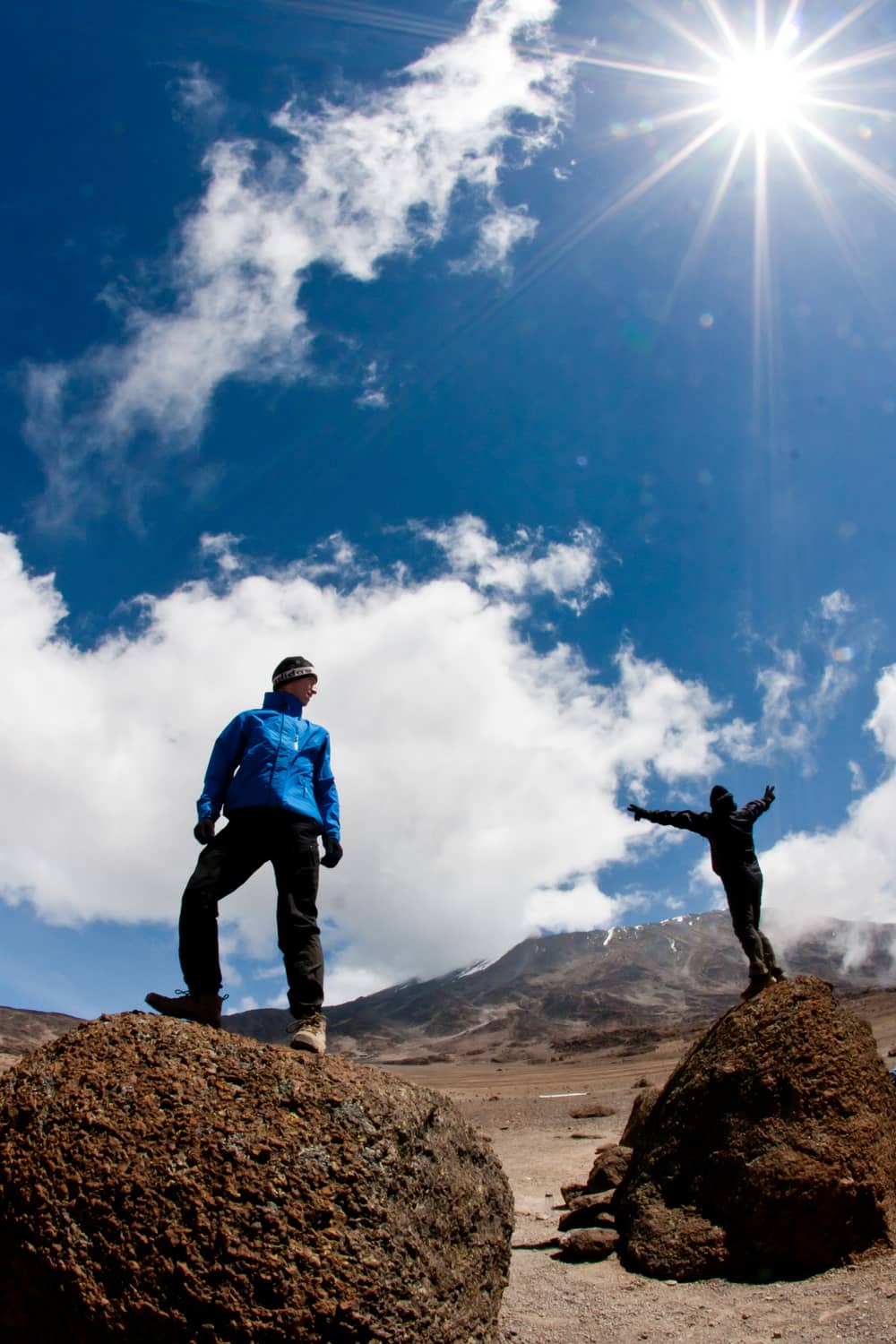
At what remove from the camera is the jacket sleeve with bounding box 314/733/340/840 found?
490 centimetres

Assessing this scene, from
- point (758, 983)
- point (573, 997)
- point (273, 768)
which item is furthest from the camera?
point (573, 997)

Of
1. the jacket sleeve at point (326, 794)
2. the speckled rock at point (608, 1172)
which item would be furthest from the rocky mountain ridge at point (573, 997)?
the jacket sleeve at point (326, 794)

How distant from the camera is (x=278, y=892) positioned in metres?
4.41

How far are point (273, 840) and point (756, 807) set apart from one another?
5287mm

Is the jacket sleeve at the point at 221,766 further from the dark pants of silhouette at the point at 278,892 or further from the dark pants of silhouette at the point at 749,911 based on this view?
the dark pants of silhouette at the point at 749,911

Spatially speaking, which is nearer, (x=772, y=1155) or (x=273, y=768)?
(x=273, y=768)

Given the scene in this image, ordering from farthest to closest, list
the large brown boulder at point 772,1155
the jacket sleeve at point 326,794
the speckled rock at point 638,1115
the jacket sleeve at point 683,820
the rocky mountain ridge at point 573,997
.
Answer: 1. the rocky mountain ridge at point 573,997
2. the speckled rock at point 638,1115
3. the jacket sleeve at point 683,820
4. the large brown boulder at point 772,1155
5. the jacket sleeve at point 326,794

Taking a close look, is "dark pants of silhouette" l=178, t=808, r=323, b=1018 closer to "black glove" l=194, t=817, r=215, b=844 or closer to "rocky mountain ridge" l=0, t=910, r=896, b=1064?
"black glove" l=194, t=817, r=215, b=844

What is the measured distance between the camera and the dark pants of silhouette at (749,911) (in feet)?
23.3

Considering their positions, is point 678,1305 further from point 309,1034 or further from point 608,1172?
point 608,1172

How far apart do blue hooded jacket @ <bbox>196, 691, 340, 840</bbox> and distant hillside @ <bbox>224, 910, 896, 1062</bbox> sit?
60028 millimetres

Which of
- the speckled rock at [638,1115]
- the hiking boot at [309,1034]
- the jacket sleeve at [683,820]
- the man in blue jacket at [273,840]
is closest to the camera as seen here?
the hiking boot at [309,1034]

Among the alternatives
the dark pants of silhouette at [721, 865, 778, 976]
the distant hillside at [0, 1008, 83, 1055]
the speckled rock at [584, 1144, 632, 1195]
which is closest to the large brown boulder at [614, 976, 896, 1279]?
the dark pants of silhouette at [721, 865, 778, 976]

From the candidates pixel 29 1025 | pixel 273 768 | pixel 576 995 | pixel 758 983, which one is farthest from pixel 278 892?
pixel 576 995
